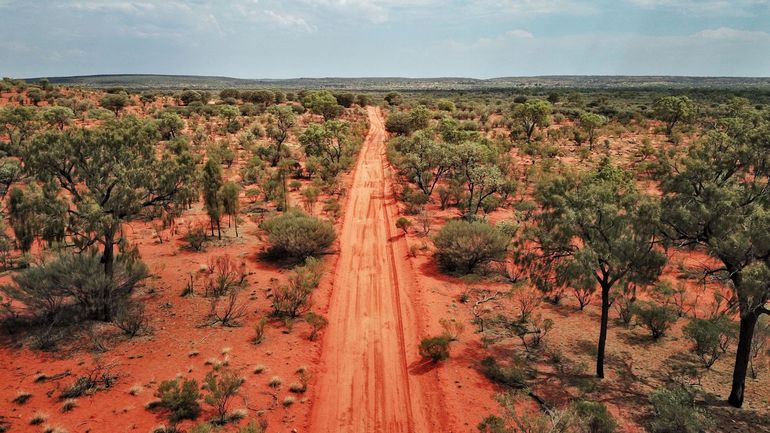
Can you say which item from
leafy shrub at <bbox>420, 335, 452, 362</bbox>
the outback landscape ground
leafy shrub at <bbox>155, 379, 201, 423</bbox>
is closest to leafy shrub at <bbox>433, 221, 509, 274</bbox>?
the outback landscape ground

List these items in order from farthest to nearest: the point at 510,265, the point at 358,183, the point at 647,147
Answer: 1. the point at 647,147
2. the point at 358,183
3. the point at 510,265

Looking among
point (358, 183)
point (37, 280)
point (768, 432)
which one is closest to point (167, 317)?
point (37, 280)

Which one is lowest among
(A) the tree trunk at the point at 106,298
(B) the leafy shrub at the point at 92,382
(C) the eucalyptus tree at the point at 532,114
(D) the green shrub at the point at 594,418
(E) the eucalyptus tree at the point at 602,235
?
(B) the leafy shrub at the point at 92,382

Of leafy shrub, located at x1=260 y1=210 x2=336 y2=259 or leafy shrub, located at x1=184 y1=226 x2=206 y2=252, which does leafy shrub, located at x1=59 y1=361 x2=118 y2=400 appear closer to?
leafy shrub, located at x1=260 y1=210 x2=336 y2=259

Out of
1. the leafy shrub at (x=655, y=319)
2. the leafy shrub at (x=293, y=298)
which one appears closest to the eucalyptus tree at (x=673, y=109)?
the leafy shrub at (x=655, y=319)

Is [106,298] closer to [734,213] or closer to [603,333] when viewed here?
[603,333]

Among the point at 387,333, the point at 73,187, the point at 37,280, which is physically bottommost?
the point at 387,333

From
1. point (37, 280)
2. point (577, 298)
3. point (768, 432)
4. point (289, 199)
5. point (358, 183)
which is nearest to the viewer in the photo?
point (768, 432)

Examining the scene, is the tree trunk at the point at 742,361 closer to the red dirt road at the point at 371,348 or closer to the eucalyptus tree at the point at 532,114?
the red dirt road at the point at 371,348

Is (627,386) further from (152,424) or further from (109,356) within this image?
(109,356)
